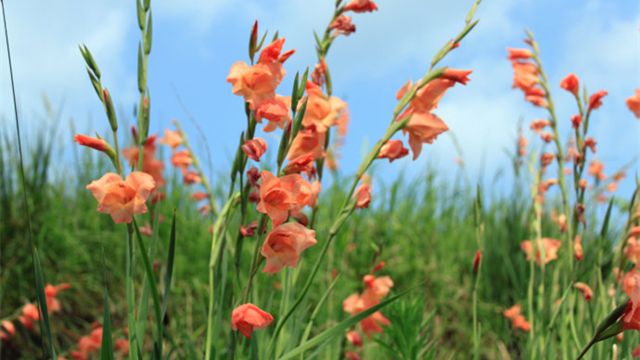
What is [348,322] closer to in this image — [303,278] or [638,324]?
[638,324]

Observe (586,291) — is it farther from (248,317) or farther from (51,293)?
(51,293)

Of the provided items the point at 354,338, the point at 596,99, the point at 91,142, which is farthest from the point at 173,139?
the point at 596,99

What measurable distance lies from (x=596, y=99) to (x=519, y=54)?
33cm

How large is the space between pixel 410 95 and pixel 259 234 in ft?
1.15

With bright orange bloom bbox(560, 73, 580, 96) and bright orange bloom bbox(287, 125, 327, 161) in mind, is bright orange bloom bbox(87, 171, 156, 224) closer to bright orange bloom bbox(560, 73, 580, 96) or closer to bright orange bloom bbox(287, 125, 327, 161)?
bright orange bloom bbox(287, 125, 327, 161)

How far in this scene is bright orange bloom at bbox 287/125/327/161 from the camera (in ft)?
3.85

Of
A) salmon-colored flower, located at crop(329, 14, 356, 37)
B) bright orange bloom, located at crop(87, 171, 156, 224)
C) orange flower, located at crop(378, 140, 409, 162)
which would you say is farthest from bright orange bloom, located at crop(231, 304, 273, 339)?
salmon-colored flower, located at crop(329, 14, 356, 37)

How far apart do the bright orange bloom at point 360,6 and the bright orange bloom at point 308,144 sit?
0.41 m

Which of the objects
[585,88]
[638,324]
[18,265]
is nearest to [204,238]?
[18,265]

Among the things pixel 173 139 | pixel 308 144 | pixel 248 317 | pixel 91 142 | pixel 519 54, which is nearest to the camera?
pixel 248 317

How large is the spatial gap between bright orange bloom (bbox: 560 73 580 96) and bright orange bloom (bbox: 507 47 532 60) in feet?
0.66

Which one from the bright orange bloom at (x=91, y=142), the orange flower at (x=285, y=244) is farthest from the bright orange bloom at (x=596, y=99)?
the bright orange bloom at (x=91, y=142)

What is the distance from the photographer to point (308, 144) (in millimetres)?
1187

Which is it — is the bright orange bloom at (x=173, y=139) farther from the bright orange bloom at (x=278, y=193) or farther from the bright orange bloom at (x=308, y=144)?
the bright orange bloom at (x=278, y=193)
